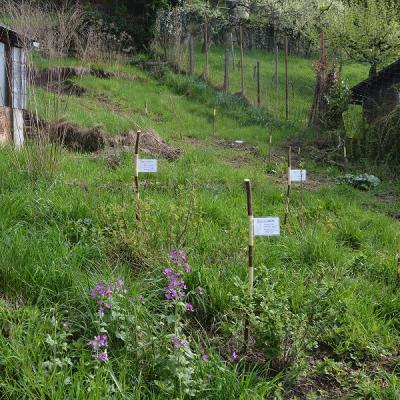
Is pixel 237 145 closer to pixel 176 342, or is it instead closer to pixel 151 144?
pixel 151 144

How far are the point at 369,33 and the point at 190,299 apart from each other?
595 inches

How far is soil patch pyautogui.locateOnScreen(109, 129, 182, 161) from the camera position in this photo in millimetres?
8273

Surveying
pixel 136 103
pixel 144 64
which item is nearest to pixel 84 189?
pixel 136 103

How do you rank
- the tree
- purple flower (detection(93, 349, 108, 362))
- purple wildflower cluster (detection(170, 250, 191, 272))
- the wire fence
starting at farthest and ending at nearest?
the wire fence
the tree
purple wildflower cluster (detection(170, 250, 191, 272))
purple flower (detection(93, 349, 108, 362))

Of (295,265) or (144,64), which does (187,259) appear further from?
(144,64)

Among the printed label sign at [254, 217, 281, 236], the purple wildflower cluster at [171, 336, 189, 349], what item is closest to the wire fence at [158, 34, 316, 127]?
the printed label sign at [254, 217, 281, 236]

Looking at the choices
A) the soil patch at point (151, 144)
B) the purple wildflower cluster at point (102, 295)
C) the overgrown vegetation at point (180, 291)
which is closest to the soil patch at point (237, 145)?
the soil patch at point (151, 144)

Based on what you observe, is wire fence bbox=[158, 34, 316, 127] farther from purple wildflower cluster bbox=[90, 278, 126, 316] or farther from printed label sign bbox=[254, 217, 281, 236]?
purple wildflower cluster bbox=[90, 278, 126, 316]

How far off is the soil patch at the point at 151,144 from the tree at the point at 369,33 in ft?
31.7

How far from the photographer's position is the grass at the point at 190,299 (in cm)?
250

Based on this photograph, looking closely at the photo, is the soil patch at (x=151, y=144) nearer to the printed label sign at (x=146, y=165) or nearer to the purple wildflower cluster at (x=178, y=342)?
the printed label sign at (x=146, y=165)

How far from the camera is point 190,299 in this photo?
338 cm

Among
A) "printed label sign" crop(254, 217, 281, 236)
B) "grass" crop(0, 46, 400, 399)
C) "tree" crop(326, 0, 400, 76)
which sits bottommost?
"grass" crop(0, 46, 400, 399)

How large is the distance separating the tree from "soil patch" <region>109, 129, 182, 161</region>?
9.67 meters
